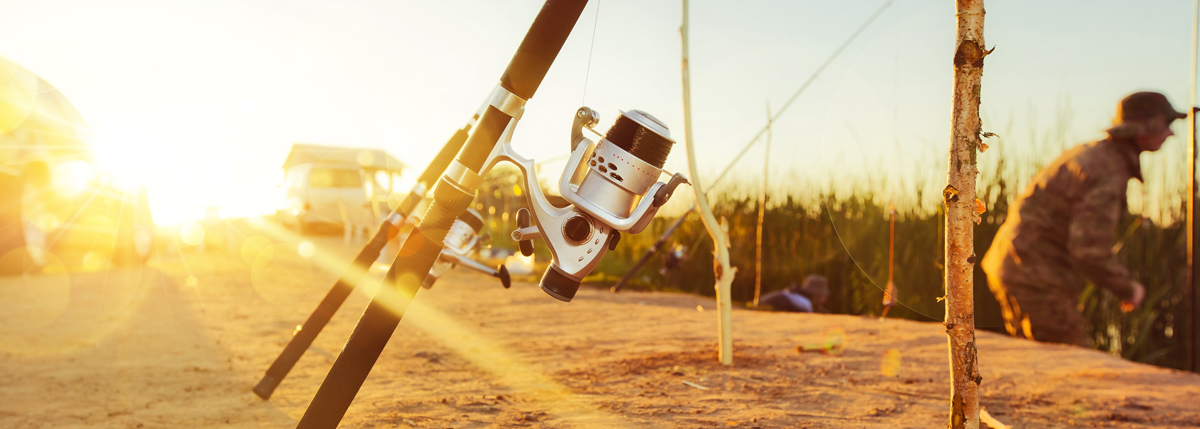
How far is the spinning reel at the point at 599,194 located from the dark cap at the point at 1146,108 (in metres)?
4.28

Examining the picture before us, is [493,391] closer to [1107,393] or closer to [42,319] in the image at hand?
[1107,393]

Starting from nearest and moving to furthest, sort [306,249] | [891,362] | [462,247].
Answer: [462,247]
[891,362]
[306,249]

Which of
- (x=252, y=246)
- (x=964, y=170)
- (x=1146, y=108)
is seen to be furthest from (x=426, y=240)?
(x=252, y=246)

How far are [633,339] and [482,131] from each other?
341cm

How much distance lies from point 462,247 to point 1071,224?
401 centimetres

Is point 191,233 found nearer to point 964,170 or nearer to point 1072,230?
point 1072,230

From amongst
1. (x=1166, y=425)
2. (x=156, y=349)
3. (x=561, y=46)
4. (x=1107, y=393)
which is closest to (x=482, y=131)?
(x=561, y=46)

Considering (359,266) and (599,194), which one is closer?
(599,194)

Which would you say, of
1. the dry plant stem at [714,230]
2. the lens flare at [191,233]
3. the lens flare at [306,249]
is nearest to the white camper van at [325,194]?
the lens flare at [306,249]

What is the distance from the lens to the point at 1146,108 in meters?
4.27

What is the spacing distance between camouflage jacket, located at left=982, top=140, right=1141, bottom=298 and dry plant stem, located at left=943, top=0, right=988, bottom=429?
3.24 m

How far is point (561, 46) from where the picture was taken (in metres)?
1.71

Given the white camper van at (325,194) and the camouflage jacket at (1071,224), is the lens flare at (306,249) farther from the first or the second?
the camouflage jacket at (1071,224)

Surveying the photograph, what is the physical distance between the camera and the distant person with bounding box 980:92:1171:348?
418 cm
